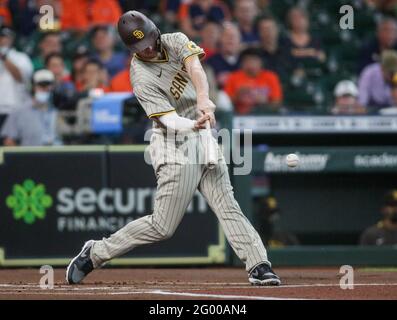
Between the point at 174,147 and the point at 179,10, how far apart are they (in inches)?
268

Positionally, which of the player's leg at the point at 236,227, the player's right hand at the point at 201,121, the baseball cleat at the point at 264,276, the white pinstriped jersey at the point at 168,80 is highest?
the white pinstriped jersey at the point at 168,80

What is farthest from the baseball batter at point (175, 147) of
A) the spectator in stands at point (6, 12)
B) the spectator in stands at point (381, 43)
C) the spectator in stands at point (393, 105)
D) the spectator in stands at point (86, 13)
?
the spectator in stands at point (6, 12)

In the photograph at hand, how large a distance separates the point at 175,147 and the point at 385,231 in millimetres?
3804

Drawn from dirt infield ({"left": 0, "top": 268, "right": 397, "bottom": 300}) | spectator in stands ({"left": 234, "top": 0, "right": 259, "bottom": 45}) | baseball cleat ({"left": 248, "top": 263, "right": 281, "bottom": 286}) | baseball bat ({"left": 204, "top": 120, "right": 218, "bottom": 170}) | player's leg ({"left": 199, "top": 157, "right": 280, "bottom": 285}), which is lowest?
dirt infield ({"left": 0, "top": 268, "right": 397, "bottom": 300})

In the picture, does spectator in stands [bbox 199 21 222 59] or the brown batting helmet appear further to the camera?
spectator in stands [bbox 199 21 222 59]

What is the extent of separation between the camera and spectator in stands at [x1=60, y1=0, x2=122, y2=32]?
13492mm

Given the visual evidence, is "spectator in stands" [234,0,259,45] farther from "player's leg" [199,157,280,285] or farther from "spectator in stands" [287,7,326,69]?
"player's leg" [199,157,280,285]

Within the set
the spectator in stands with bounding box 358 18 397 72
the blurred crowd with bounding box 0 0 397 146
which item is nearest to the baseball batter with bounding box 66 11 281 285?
the blurred crowd with bounding box 0 0 397 146

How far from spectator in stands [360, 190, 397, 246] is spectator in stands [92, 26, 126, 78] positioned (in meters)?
3.72

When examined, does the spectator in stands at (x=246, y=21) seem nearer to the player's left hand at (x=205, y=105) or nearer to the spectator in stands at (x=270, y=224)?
the spectator in stands at (x=270, y=224)

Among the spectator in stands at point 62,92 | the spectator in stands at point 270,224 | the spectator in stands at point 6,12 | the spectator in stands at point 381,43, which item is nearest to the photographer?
the spectator in stands at point 270,224

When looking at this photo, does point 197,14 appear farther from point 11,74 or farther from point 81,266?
point 81,266

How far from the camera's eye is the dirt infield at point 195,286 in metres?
6.57

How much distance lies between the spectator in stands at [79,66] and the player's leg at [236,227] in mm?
4439
